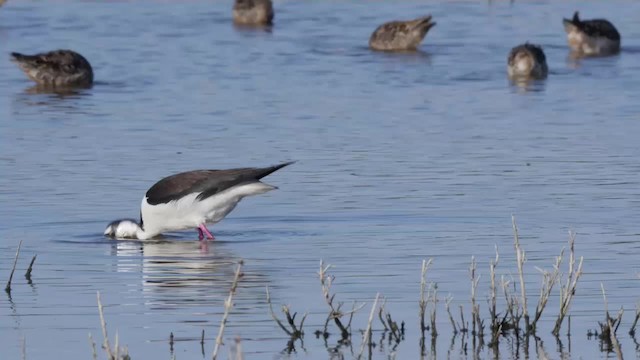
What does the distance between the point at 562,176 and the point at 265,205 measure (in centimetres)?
300

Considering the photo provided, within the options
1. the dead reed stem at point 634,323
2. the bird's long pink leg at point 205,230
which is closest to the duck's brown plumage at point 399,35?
the bird's long pink leg at point 205,230

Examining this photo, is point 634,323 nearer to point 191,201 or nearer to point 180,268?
point 180,268

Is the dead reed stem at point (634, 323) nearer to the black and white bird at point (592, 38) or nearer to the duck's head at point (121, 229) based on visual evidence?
the duck's head at point (121, 229)

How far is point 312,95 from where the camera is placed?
23672mm

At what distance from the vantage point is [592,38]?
1160 inches

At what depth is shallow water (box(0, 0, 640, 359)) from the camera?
33.6ft

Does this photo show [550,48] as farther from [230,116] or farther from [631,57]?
[230,116]

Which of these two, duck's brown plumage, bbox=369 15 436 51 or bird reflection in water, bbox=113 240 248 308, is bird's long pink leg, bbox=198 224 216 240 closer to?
bird reflection in water, bbox=113 240 248 308

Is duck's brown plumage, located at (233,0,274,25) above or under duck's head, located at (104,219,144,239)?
above

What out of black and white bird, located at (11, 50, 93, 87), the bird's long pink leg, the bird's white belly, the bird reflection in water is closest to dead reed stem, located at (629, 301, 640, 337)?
the bird reflection in water

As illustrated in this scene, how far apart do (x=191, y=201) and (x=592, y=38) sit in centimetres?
1724

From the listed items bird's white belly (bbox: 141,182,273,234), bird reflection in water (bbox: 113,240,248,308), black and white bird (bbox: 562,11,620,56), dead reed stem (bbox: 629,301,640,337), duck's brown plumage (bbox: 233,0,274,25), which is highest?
duck's brown plumage (bbox: 233,0,274,25)

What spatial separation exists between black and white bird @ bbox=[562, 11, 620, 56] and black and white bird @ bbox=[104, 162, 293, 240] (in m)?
17.1

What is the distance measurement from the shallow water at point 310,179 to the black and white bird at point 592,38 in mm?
358
